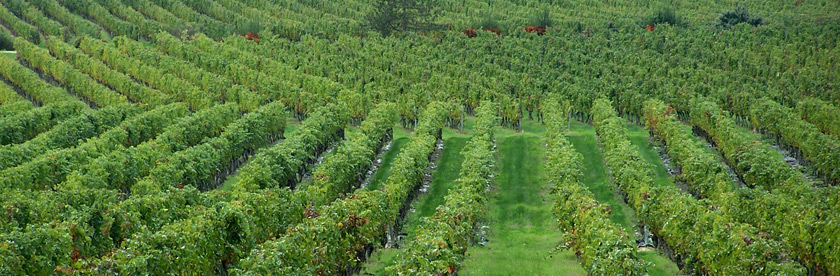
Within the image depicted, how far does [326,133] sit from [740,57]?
173 feet

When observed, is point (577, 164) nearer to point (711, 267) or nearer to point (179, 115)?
point (711, 267)

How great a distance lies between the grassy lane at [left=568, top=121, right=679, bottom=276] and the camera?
38.4 meters

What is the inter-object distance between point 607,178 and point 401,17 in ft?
214

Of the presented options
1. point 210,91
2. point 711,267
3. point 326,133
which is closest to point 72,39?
point 210,91

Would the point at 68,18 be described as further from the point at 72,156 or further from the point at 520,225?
the point at 520,225

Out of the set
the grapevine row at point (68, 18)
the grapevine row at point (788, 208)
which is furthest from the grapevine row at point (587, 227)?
the grapevine row at point (68, 18)

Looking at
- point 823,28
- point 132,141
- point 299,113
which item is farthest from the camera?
point 823,28

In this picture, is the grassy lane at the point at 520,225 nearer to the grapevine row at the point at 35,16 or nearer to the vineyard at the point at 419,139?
the vineyard at the point at 419,139

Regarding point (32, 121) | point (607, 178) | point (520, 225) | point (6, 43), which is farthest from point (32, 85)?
point (607, 178)

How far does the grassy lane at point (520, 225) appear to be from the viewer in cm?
3738

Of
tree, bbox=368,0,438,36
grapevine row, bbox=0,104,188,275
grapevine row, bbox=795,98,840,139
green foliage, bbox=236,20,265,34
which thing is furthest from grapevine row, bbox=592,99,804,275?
green foliage, bbox=236,20,265,34

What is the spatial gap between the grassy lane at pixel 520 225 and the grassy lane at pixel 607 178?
3.25 metres

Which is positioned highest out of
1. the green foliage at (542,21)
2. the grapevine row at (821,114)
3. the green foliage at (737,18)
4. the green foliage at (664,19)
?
the grapevine row at (821,114)

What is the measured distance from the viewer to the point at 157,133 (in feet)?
201
